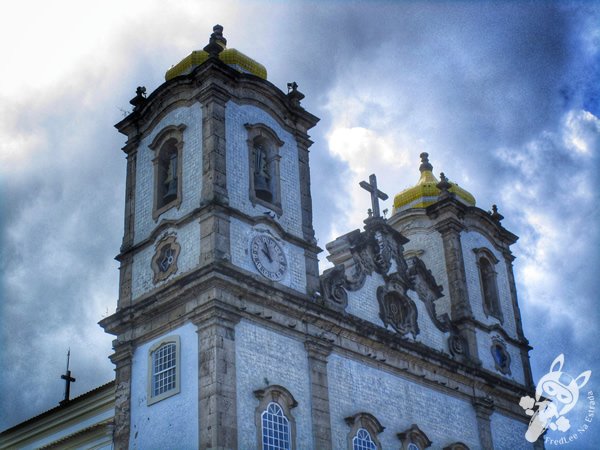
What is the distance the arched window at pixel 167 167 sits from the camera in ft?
78.8

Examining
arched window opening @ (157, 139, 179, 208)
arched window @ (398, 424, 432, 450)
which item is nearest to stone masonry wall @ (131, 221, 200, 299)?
arched window opening @ (157, 139, 179, 208)

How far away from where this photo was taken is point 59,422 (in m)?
26.3

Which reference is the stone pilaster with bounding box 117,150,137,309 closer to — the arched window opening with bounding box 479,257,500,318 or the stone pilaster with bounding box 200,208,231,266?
the stone pilaster with bounding box 200,208,231,266

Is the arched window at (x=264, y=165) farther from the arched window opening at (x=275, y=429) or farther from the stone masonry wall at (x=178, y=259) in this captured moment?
the arched window opening at (x=275, y=429)

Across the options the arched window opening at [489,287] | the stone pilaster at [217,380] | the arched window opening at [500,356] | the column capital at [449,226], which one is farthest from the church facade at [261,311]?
the column capital at [449,226]

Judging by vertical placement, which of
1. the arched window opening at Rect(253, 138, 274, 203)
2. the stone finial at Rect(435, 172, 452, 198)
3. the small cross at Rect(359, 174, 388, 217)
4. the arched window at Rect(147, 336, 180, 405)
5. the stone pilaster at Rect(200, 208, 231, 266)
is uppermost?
the stone finial at Rect(435, 172, 452, 198)

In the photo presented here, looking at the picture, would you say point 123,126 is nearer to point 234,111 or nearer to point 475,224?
point 234,111

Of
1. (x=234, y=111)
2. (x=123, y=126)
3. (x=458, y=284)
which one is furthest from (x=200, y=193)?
(x=458, y=284)

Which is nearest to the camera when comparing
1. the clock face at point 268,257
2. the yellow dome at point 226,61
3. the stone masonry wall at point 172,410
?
the stone masonry wall at point 172,410

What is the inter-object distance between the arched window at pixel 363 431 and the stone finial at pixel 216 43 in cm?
941

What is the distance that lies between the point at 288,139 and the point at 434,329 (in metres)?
6.88

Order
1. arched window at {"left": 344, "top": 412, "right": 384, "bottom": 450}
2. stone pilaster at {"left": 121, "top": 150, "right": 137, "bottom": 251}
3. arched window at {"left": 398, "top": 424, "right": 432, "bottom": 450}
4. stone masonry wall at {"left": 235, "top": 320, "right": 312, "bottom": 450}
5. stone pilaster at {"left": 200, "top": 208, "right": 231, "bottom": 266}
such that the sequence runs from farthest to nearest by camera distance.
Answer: stone pilaster at {"left": 121, "top": 150, "right": 137, "bottom": 251}
arched window at {"left": 398, "top": 424, "right": 432, "bottom": 450}
arched window at {"left": 344, "top": 412, "right": 384, "bottom": 450}
stone pilaster at {"left": 200, "top": 208, "right": 231, "bottom": 266}
stone masonry wall at {"left": 235, "top": 320, "right": 312, "bottom": 450}

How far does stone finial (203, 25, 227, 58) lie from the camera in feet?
80.7

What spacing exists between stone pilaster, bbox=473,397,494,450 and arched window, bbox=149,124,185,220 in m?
10.4
